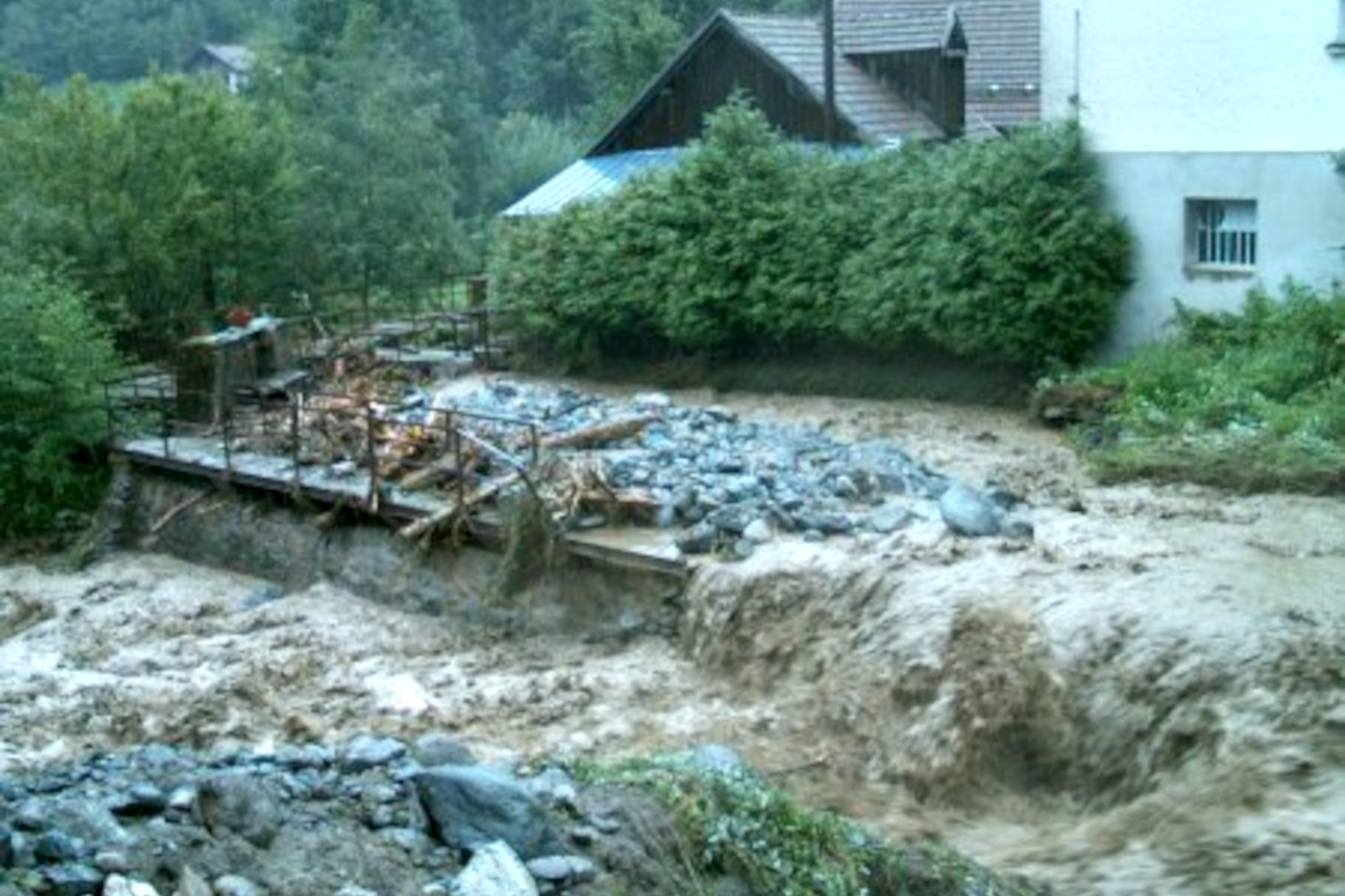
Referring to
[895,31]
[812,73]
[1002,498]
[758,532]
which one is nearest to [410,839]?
[758,532]

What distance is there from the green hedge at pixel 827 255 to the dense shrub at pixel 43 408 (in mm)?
6651

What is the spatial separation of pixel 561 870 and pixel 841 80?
25.2 meters

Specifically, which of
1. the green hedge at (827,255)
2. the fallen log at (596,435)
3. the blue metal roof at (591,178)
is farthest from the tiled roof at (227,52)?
the fallen log at (596,435)

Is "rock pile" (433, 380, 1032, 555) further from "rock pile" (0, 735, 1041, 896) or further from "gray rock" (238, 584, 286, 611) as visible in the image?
"rock pile" (0, 735, 1041, 896)

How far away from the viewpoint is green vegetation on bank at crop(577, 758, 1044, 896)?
8.63 metres

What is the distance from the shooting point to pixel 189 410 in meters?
24.7

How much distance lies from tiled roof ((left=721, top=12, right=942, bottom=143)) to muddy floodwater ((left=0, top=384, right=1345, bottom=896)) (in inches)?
486

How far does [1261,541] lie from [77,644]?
35.5 feet

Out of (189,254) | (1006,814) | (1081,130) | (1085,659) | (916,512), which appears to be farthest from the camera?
(189,254)

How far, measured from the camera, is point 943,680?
13531 mm

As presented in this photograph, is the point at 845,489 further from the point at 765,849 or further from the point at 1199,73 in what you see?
the point at 765,849

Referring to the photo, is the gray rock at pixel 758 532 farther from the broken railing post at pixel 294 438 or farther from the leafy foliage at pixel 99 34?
the leafy foliage at pixel 99 34

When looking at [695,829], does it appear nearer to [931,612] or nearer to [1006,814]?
[1006,814]

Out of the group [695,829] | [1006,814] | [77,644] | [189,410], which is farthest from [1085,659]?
[189,410]
